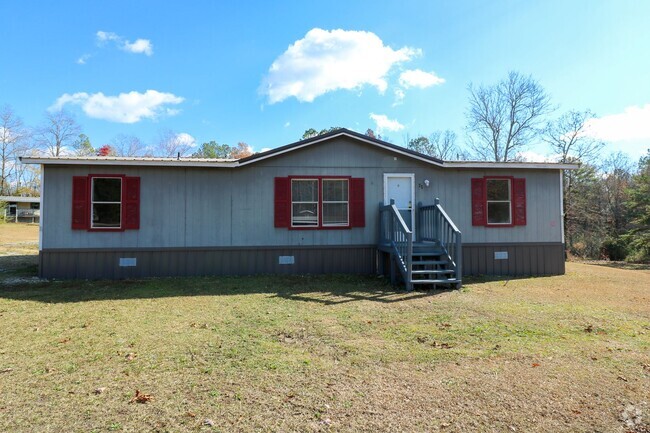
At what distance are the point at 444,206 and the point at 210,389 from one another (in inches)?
315

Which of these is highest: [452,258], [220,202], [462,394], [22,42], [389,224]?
[22,42]

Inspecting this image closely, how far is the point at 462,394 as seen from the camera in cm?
293

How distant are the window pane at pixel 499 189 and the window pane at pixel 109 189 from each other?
31.0 feet

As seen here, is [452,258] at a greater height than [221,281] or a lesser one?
greater

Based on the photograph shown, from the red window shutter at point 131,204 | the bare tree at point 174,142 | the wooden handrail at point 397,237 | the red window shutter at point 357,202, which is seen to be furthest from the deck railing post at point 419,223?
the bare tree at point 174,142

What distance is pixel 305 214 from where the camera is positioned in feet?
30.9

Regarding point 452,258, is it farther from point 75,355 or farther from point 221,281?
point 75,355

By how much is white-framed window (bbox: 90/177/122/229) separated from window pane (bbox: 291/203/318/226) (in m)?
4.18

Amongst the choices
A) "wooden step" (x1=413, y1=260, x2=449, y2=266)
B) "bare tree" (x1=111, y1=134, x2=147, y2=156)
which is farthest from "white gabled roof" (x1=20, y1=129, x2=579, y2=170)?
"bare tree" (x1=111, y1=134, x2=147, y2=156)

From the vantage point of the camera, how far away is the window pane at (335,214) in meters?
9.45

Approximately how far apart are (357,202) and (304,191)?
138 centimetres

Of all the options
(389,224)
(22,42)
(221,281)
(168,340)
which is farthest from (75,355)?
(22,42)

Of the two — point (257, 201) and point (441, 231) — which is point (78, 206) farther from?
point (441, 231)

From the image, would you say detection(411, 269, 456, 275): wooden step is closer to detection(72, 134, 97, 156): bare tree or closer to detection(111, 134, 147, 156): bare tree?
detection(111, 134, 147, 156): bare tree
